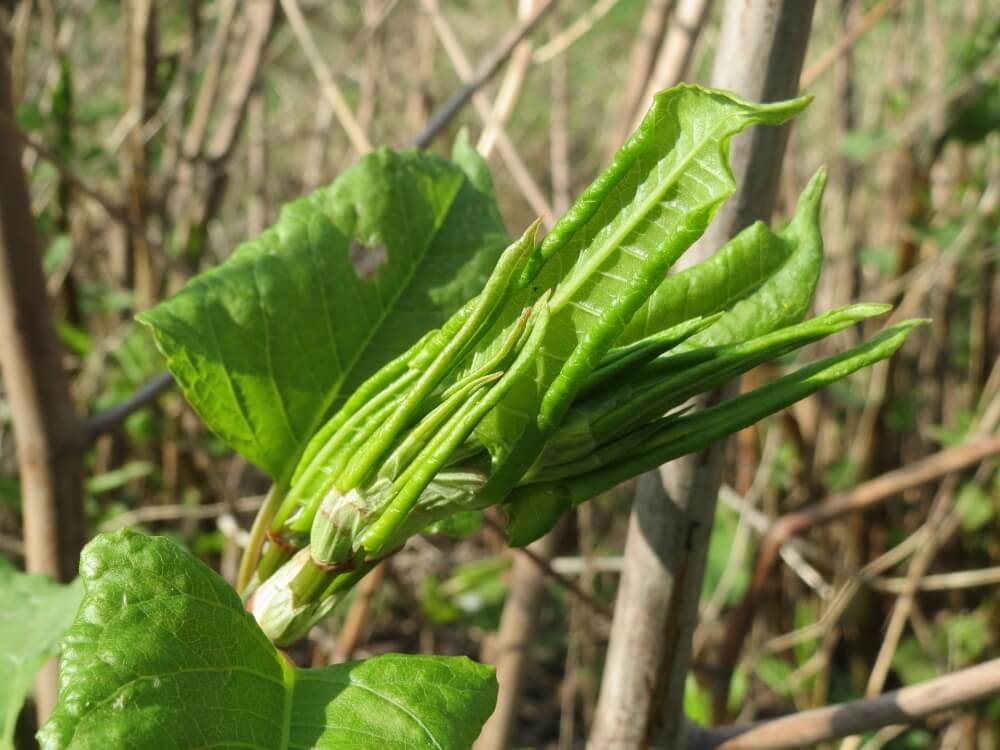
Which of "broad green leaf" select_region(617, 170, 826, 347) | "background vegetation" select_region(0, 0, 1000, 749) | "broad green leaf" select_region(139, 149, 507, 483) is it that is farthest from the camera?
"background vegetation" select_region(0, 0, 1000, 749)

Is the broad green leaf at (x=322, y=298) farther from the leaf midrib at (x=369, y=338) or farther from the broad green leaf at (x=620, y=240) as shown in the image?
the broad green leaf at (x=620, y=240)

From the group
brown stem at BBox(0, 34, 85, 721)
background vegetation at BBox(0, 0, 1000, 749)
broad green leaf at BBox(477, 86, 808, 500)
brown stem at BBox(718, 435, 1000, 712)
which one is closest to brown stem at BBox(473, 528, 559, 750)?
brown stem at BBox(718, 435, 1000, 712)

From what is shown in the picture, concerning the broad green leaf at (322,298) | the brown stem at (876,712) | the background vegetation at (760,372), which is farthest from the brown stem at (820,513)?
the broad green leaf at (322,298)

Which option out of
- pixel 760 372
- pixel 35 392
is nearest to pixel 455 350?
pixel 35 392

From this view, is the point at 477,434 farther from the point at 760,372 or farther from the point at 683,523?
the point at 760,372

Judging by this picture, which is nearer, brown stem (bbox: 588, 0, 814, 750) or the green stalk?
the green stalk

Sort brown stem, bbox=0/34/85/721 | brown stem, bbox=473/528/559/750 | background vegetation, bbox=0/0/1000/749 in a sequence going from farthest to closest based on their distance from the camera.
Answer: background vegetation, bbox=0/0/1000/749 → brown stem, bbox=473/528/559/750 → brown stem, bbox=0/34/85/721

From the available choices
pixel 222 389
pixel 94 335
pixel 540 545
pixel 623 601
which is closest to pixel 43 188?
pixel 94 335

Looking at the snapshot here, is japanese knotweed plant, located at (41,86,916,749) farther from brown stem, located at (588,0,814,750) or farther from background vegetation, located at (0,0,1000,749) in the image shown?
background vegetation, located at (0,0,1000,749)
